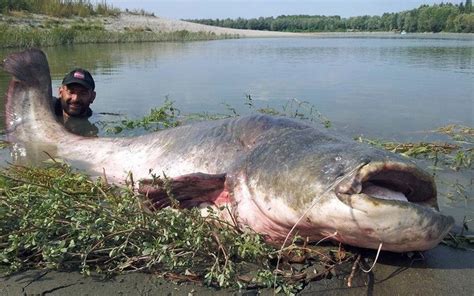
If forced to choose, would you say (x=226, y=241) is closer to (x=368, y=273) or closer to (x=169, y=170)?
(x=368, y=273)

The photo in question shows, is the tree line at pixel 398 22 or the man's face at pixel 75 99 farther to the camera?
the tree line at pixel 398 22

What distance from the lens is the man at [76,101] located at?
6145mm

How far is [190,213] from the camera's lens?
2.41 m

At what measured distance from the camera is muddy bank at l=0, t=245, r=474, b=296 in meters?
2.07

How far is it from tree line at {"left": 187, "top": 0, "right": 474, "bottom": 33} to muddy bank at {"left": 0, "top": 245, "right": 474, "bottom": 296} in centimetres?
6146

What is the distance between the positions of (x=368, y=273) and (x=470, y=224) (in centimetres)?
111

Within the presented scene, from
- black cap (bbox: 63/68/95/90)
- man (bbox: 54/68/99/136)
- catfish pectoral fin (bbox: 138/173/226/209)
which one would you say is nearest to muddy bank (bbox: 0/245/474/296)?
catfish pectoral fin (bbox: 138/173/226/209)

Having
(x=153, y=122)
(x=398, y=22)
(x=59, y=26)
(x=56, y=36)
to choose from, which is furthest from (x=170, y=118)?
(x=398, y=22)

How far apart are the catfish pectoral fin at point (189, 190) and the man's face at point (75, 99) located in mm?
3955

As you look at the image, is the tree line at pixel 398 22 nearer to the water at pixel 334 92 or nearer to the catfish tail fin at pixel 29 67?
the water at pixel 334 92

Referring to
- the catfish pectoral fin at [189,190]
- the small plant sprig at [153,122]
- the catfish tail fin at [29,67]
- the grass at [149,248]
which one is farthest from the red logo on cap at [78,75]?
the grass at [149,248]

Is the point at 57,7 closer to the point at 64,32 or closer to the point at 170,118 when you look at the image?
the point at 64,32

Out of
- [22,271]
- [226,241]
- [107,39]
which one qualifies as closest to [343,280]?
[226,241]

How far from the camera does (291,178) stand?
239 centimetres
